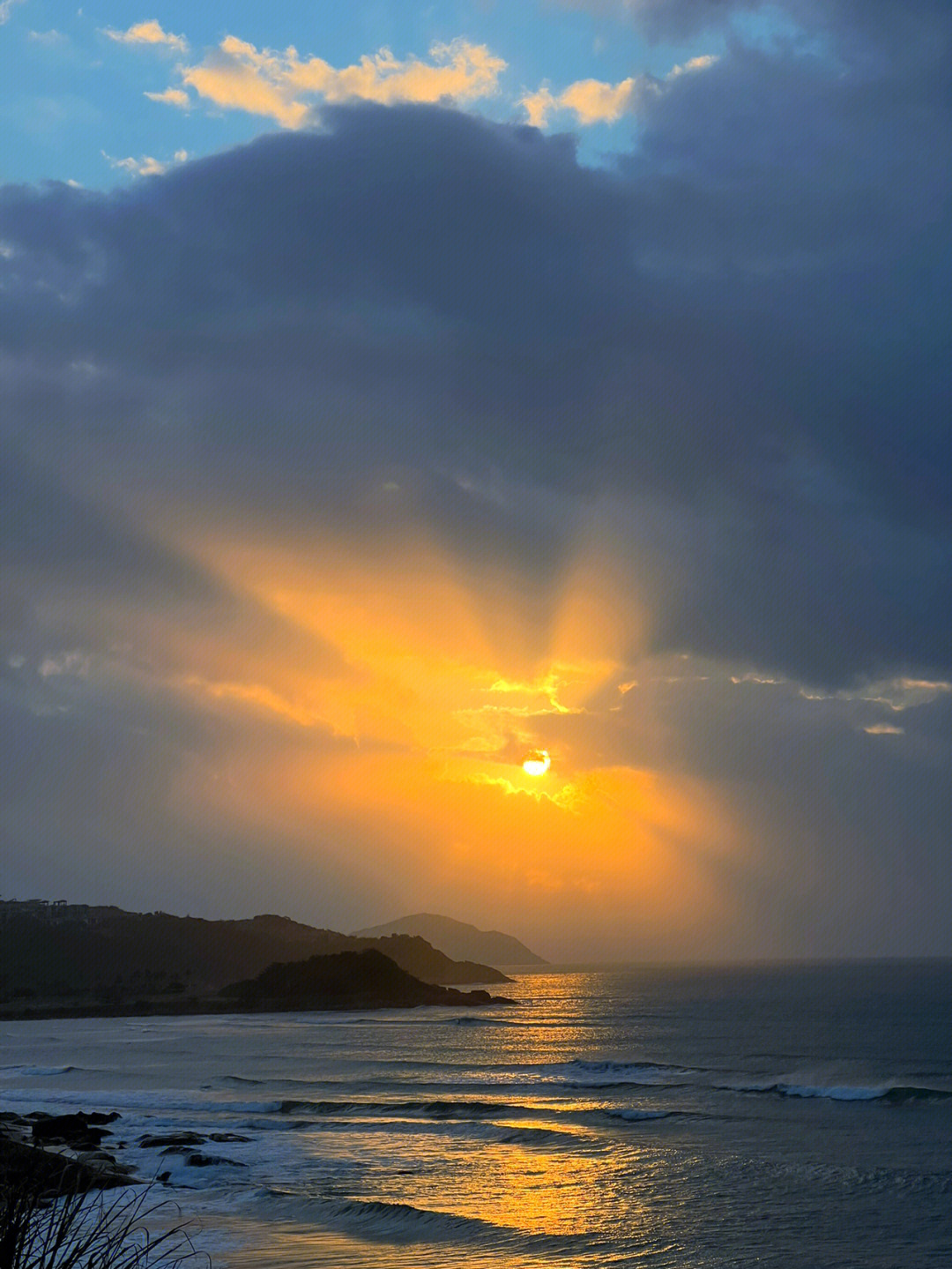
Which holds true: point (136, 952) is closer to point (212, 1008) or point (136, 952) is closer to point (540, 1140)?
point (212, 1008)

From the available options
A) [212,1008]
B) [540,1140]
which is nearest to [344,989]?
[212,1008]

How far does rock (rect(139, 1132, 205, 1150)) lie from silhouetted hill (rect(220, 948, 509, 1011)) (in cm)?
9761

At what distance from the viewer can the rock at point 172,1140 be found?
102 ft

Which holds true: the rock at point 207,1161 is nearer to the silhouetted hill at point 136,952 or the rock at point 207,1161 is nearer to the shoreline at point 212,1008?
the shoreline at point 212,1008

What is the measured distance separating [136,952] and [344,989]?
164 feet

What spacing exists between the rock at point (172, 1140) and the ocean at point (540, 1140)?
2.57ft

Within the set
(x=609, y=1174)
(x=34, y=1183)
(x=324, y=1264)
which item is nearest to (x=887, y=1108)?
(x=609, y=1174)

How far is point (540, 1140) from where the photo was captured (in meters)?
Result: 36.1

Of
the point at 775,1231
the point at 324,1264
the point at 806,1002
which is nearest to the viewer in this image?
the point at 324,1264

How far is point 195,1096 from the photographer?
44.5 meters

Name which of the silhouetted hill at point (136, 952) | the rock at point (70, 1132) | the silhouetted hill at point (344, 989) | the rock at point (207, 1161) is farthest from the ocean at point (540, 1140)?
A: the silhouetted hill at point (136, 952)

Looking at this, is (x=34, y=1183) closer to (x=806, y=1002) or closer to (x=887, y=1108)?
(x=887, y=1108)

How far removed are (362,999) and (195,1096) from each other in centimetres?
9091

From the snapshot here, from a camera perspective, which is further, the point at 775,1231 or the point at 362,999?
the point at 362,999
